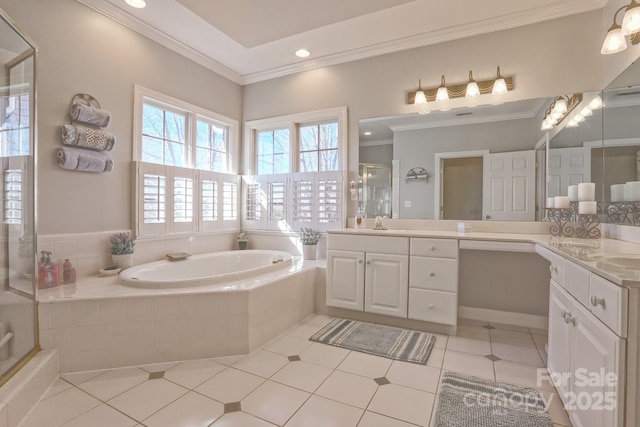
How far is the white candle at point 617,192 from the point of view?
206 cm

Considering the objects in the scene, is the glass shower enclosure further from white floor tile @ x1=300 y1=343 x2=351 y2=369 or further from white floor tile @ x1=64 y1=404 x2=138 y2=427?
white floor tile @ x1=300 y1=343 x2=351 y2=369

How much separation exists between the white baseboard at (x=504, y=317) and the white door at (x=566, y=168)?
1076mm

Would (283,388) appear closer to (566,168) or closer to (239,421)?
(239,421)

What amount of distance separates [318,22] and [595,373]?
9.96 feet

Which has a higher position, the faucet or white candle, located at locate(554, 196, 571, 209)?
white candle, located at locate(554, 196, 571, 209)

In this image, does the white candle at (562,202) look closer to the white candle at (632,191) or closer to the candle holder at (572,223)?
the candle holder at (572,223)

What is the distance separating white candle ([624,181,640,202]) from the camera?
6.31ft

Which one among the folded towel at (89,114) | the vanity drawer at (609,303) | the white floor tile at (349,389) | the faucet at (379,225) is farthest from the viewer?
the faucet at (379,225)

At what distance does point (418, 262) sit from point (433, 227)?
573mm

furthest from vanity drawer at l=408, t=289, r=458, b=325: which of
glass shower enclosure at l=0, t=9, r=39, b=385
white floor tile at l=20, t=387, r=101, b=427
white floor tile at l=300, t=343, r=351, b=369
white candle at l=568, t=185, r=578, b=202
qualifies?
glass shower enclosure at l=0, t=9, r=39, b=385

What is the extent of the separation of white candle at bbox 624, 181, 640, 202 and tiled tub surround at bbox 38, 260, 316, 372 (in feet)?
8.31

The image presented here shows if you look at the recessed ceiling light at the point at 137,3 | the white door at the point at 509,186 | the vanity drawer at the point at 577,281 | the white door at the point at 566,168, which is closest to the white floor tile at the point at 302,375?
the vanity drawer at the point at 577,281

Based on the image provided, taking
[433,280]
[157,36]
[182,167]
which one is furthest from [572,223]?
[157,36]

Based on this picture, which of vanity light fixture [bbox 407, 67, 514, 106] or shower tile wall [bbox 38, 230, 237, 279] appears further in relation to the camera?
vanity light fixture [bbox 407, 67, 514, 106]
